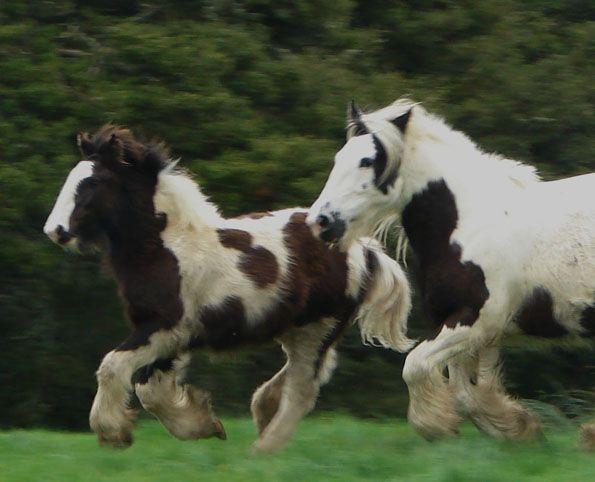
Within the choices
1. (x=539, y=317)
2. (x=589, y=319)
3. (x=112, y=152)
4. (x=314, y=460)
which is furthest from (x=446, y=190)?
(x=112, y=152)

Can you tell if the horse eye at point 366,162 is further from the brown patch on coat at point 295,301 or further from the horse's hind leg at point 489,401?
the horse's hind leg at point 489,401

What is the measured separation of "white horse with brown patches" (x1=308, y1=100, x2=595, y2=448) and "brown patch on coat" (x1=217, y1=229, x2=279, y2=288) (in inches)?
28.4

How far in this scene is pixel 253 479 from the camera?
707 centimetres

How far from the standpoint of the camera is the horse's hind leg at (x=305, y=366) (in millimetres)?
9055

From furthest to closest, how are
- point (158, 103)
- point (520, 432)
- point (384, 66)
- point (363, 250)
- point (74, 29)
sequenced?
point (384, 66)
point (74, 29)
point (158, 103)
point (363, 250)
point (520, 432)

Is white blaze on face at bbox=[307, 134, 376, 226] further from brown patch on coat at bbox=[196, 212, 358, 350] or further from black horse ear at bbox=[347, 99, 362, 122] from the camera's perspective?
brown patch on coat at bbox=[196, 212, 358, 350]

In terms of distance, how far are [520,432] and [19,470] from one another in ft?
Result: 9.86

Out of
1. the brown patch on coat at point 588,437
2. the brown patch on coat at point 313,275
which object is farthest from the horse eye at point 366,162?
the brown patch on coat at point 588,437

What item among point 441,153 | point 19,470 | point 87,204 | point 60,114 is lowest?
point 60,114

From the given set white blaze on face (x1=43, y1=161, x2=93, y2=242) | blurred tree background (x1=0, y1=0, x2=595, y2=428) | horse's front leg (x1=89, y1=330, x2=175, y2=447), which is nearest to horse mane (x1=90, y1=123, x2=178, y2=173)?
white blaze on face (x1=43, y1=161, x2=93, y2=242)

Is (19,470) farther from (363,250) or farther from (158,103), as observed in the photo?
(158,103)

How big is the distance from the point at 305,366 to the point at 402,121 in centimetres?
188

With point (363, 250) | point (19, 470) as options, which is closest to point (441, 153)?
point (363, 250)

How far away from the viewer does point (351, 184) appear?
27.3 feet
